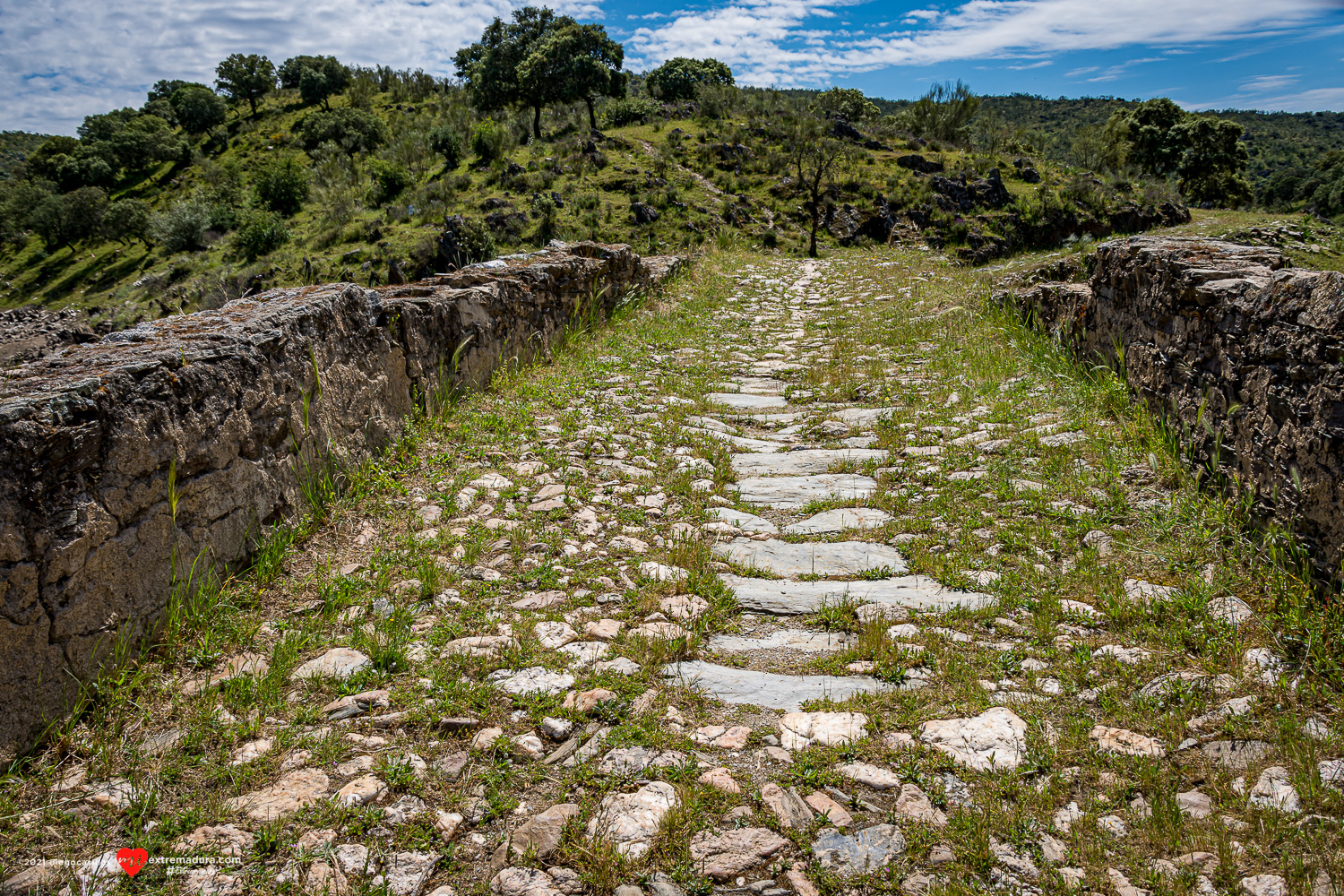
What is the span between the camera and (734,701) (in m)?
2.82

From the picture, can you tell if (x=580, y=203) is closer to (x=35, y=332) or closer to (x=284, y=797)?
(x=35, y=332)

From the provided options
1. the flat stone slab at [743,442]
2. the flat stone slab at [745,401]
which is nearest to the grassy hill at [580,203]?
the flat stone slab at [745,401]

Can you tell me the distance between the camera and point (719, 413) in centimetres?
709

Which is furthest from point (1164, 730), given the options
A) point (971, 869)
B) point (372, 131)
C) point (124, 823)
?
point (372, 131)

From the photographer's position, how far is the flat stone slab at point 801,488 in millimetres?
4938

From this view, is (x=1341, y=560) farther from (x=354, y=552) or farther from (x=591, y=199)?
(x=591, y=199)

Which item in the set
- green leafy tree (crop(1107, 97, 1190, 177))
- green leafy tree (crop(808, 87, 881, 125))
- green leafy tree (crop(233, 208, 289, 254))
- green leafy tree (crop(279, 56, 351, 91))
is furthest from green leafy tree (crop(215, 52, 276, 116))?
green leafy tree (crop(1107, 97, 1190, 177))

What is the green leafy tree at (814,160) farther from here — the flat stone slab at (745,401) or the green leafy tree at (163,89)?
the green leafy tree at (163,89)

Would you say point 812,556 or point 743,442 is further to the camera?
point 743,442

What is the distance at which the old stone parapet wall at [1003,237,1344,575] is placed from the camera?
9.60 feet

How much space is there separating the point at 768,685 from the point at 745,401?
493cm

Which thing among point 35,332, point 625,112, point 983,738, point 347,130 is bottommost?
point 35,332

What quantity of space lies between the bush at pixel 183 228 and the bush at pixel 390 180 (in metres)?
17.8

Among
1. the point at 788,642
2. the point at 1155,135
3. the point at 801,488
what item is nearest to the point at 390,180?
the point at 801,488
